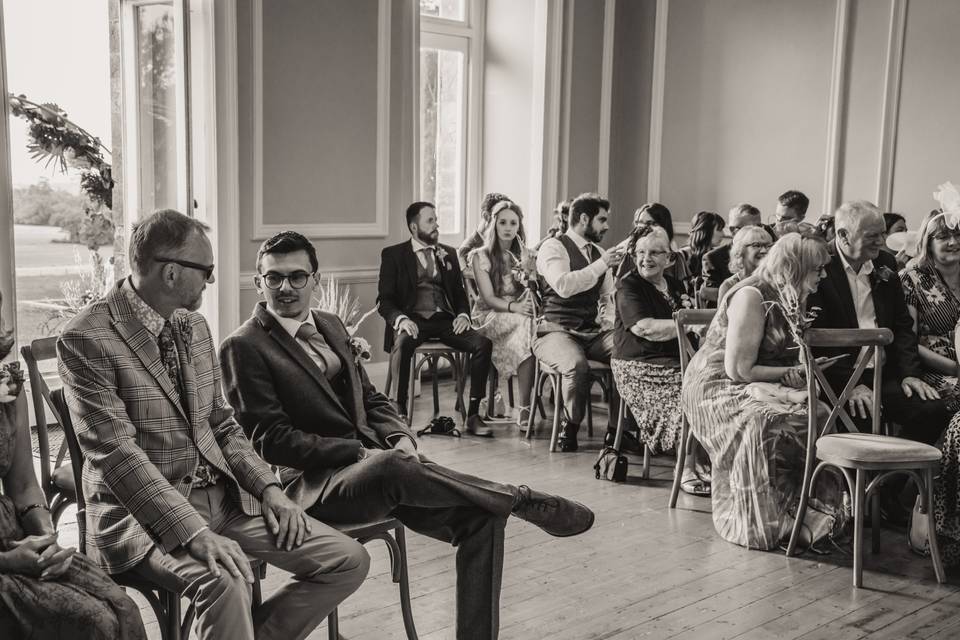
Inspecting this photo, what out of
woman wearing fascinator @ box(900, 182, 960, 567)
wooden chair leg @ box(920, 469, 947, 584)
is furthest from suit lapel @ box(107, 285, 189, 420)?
woman wearing fascinator @ box(900, 182, 960, 567)

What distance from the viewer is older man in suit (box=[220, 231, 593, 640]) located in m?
2.75

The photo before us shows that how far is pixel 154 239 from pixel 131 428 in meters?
0.44

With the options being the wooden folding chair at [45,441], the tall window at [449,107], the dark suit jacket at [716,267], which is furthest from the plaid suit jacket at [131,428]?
the tall window at [449,107]

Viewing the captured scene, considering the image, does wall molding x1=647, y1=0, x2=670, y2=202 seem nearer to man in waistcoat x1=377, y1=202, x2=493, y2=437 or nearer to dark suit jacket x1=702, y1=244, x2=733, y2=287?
dark suit jacket x1=702, y1=244, x2=733, y2=287

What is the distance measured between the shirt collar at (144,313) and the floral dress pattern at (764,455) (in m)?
2.44

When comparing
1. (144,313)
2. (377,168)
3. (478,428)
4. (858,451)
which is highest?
(377,168)

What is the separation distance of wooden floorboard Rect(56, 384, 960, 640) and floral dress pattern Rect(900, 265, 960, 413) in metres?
0.85

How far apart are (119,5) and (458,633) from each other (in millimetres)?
4225

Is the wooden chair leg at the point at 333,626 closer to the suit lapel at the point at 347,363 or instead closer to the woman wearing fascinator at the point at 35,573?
the suit lapel at the point at 347,363

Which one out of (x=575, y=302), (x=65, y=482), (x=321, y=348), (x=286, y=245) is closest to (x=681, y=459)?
(x=575, y=302)

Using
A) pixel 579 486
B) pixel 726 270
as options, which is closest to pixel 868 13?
pixel 726 270

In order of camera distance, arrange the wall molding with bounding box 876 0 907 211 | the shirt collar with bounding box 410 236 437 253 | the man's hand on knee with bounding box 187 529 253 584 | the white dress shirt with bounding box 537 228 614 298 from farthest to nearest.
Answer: the wall molding with bounding box 876 0 907 211
the shirt collar with bounding box 410 236 437 253
the white dress shirt with bounding box 537 228 614 298
the man's hand on knee with bounding box 187 529 253 584

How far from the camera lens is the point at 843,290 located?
4.35 meters

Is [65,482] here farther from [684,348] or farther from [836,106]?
[836,106]
